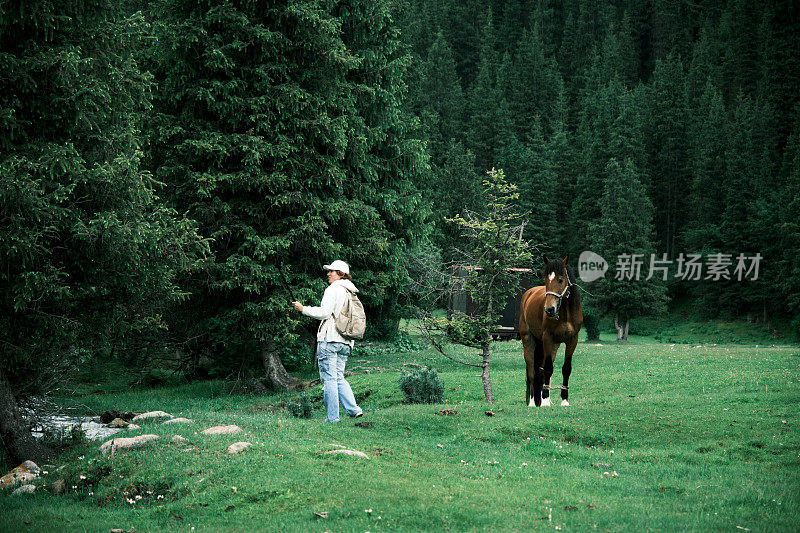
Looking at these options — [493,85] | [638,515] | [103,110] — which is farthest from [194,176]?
[493,85]

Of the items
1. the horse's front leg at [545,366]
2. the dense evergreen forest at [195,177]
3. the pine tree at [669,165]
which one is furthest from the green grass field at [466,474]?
the pine tree at [669,165]

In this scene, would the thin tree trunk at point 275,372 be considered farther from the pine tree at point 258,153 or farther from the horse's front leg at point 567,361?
the horse's front leg at point 567,361

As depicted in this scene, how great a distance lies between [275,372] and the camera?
20.3 m

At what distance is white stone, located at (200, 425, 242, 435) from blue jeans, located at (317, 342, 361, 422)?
175 centimetres

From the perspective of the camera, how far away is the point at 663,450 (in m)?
10.4

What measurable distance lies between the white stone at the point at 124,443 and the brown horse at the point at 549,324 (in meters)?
7.13

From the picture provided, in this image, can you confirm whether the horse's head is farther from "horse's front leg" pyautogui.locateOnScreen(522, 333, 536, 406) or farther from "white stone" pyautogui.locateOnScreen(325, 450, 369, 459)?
"white stone" pyautogui.locateOnScreen(325, 450, 369, 459)

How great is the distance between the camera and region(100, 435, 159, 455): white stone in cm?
952

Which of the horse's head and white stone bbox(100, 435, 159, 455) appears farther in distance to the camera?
the horse's head

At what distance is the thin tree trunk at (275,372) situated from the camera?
66.3 feet

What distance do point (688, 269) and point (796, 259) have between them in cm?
1781

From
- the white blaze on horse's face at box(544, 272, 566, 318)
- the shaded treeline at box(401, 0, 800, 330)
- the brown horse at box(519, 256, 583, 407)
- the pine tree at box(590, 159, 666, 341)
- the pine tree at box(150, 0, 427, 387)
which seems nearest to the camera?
the white blaze on horse's face at box(544, 272, 566, 318)

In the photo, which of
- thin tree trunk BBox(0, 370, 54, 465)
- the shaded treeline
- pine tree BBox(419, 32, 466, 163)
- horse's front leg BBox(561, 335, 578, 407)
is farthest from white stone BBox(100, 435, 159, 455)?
pine tree BBox(419, 32, 466, 163)

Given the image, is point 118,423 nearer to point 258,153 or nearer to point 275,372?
point 275,372
